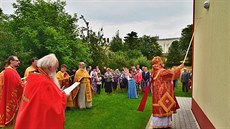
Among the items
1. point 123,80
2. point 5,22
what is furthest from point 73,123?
point 5,22

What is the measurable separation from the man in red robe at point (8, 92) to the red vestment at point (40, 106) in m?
3.54

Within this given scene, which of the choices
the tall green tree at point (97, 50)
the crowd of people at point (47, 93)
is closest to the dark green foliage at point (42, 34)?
the tall green tree at point (97, 50)

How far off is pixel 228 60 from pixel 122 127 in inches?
184

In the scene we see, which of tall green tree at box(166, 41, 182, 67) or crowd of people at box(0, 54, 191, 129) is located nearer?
crowd of people at box(0, 54, 191, 129)

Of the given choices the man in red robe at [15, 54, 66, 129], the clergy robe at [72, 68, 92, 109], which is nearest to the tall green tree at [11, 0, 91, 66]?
the clergy robe at [72, 68, 92, 109]

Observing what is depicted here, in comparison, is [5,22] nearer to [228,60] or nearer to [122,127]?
[122,127]

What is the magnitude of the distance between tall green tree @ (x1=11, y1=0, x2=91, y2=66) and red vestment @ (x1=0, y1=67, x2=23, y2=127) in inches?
553

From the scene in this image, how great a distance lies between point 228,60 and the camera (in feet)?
14.9

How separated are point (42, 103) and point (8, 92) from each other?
12.9 feet

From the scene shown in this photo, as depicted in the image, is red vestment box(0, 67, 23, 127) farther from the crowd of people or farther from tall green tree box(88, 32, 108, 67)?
tall green tree box(88, 32, 108, 67)

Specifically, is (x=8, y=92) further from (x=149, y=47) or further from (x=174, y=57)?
(x=149, y=47)

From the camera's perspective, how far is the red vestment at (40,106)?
4.32m

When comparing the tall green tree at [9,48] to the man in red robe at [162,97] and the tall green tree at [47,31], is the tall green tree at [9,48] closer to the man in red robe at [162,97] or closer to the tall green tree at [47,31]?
the tall green tree at [47,31]

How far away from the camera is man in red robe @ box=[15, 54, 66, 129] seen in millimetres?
4320
